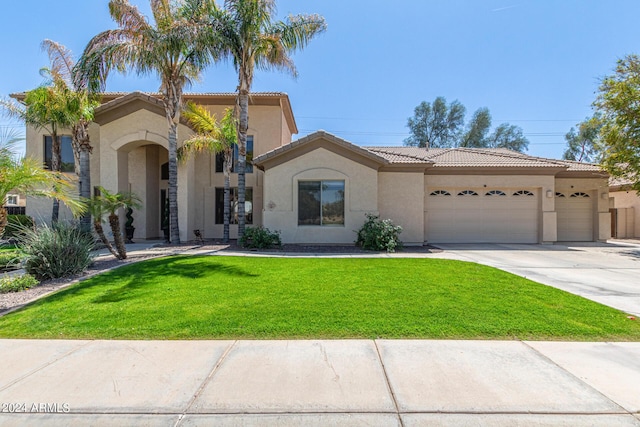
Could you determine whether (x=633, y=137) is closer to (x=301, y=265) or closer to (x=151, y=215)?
(x=301, y=265)

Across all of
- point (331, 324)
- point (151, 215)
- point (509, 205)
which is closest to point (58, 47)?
point (151, 215)

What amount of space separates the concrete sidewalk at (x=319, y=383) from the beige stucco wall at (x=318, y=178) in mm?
9540

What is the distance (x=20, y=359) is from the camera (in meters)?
3.83

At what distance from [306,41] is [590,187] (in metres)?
16.3

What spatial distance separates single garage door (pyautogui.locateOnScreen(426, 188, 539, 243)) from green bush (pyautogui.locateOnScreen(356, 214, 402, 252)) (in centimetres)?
351

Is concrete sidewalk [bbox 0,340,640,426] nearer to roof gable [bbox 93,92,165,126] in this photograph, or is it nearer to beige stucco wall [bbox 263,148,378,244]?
beige stucco wall [bbox 263,148,378,244]

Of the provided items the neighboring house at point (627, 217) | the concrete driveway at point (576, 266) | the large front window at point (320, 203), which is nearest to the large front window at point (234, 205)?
the large front window at point (320, 203)

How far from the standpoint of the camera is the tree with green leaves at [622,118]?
14.3 m

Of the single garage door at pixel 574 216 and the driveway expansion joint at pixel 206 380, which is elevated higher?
the single garage door at pixel 574 216

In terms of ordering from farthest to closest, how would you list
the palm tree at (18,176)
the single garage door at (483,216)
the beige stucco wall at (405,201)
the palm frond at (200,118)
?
the single garage door at (483,216) < the beige stucco wall at (405,201) < the palm frond at (200,118) < the palm tree at (18,176)

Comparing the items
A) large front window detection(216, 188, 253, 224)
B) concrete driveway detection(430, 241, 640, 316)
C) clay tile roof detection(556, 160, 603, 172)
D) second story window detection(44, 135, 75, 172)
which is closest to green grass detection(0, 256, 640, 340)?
concrete driveway detection(430, 241, 640, 316)

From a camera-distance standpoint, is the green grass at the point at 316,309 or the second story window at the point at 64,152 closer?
the green grass at the point at 316,309

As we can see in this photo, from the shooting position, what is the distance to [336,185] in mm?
13758

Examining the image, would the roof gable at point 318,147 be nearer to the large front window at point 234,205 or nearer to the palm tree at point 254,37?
the palm tree at point 254,37
